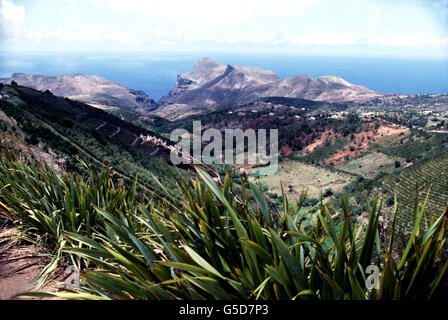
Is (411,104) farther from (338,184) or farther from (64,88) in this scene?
(64,88)

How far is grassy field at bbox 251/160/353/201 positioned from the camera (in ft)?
116

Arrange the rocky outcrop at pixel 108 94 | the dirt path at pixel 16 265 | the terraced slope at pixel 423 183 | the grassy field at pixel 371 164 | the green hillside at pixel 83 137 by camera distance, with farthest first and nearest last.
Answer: the rocky outcrop at pixel 108 94
the grassy field at pixel 371 164
the green hillside at pixel 83 137
the terraced slope at pixel 423 183
the dirt path at pixel 16 265

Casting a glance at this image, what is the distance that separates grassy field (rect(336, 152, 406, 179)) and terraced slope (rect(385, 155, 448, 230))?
7284 millimetres

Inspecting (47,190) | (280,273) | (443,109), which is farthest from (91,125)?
(443,109)

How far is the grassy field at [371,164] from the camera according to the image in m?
38.1

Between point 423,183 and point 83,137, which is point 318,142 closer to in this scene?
point 423,183

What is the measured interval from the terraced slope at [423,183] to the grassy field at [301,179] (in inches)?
278

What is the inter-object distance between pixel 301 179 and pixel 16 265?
3898cm

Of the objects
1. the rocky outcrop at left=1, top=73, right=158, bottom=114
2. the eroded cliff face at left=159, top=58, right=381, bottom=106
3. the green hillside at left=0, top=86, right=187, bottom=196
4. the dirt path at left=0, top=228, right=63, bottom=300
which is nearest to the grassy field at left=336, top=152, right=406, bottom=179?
the green hillside at left=0, top=86, right=187, bottom=196

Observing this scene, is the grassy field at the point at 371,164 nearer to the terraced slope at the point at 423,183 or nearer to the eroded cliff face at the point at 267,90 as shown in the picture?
the terraced slope at the point at 423,183

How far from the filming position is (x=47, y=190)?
3.38m

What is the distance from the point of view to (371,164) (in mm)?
41062

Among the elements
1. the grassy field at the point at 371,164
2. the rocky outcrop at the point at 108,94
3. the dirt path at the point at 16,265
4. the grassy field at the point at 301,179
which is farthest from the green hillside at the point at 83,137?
the rocky outcrop at the point at 108,94
